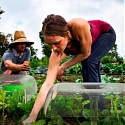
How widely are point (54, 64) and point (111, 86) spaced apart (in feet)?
1.72

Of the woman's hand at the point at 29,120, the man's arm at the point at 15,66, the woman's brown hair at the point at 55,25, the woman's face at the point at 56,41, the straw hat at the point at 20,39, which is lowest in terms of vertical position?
Result: the woman's hand at the point at 29,120

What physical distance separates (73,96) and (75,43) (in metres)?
0.47

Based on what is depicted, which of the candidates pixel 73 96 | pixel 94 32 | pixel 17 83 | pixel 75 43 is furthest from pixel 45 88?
pixel 17 83

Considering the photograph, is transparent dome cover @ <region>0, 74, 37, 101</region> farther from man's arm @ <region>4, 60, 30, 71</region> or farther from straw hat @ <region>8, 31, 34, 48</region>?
straw hat @ <region>8, 31, 34, 48</region>

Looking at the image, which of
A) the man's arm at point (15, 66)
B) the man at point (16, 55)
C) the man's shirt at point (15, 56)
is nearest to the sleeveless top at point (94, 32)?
the man's arm at point (15, 66)

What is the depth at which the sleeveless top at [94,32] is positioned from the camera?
2.80m

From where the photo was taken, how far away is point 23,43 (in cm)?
455

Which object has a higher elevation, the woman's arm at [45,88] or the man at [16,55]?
the man at [16,55]

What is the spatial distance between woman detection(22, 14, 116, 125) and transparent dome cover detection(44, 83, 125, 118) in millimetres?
67

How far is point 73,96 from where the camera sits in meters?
2.59

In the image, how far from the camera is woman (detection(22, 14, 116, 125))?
2449 mm

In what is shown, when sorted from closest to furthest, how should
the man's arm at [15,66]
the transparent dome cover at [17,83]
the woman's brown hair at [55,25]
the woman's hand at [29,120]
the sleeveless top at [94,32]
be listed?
the woman's brown hair at [55,25] < the woman's hand at [29,120] < the sleeveless top at [94,32] < the transparent dome cover at [17,83] < the man's arm at [15,66]

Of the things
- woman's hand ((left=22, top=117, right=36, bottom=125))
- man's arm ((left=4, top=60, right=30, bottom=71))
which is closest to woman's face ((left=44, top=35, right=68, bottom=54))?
woman's hand ((left=22, top=117, right=36, bottom=125))

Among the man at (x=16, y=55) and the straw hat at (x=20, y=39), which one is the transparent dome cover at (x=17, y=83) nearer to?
the man at (x=16, y=55)
